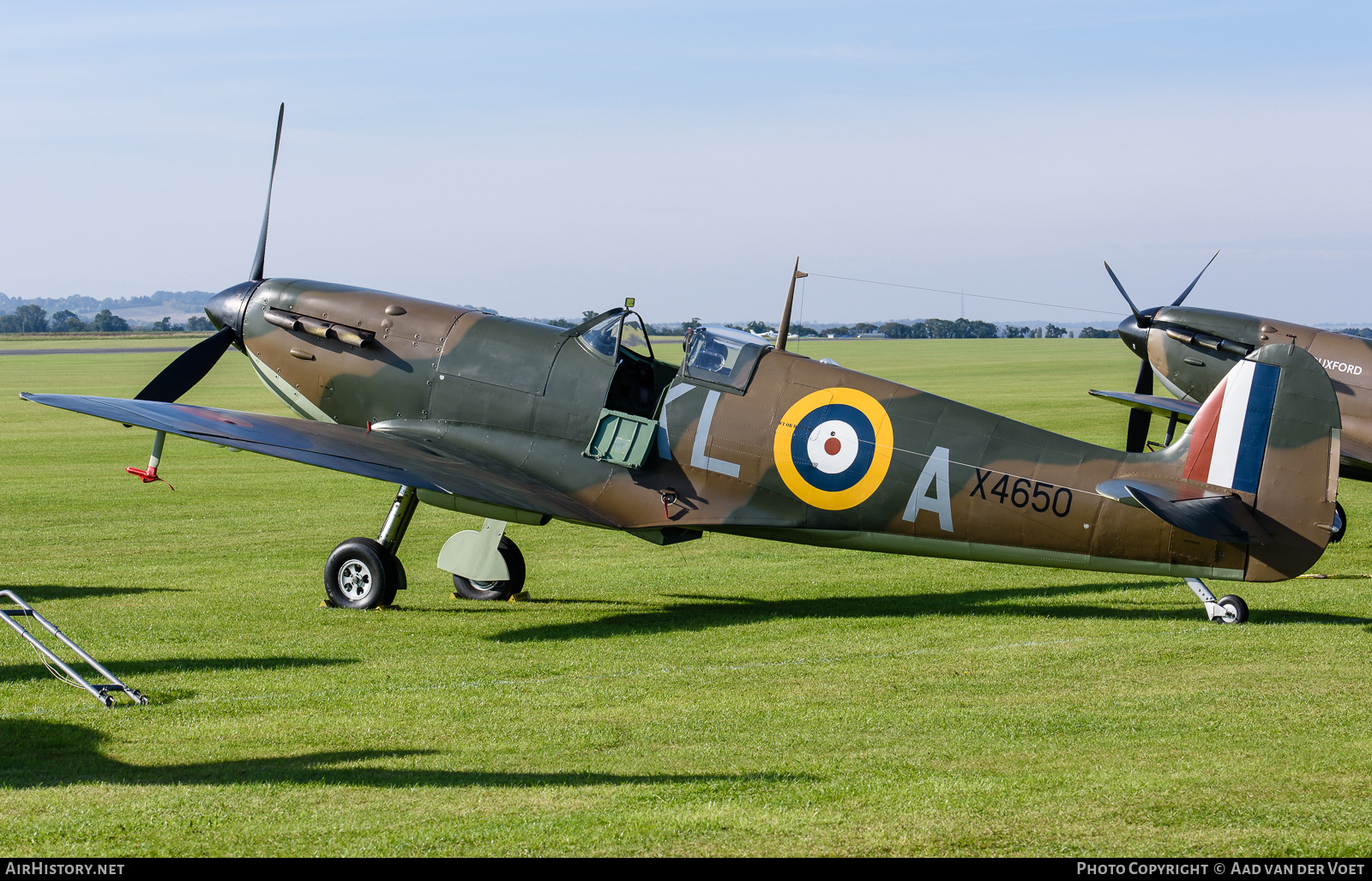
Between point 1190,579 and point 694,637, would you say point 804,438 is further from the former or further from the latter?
point 1190,579

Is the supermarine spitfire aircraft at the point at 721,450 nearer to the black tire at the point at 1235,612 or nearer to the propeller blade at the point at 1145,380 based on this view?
the black tire at the point at 1235,612

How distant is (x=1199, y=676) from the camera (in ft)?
25.6

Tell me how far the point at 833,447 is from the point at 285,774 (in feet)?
17.3

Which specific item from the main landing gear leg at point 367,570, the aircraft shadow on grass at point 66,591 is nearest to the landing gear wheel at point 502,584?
the main landing gear leg at point 367,570

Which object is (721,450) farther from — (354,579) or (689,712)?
(689,712)

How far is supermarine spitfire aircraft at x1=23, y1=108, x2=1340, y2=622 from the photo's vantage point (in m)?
9.05

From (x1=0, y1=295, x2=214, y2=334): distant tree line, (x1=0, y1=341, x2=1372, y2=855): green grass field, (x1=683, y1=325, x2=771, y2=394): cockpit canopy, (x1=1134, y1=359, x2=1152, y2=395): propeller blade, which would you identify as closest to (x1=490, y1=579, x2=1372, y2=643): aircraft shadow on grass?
(x1=0, y1=341, x2=1372, y2=855): green grass field

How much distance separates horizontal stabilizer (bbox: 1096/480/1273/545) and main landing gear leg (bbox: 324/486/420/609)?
18.3ft

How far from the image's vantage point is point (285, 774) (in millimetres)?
5812

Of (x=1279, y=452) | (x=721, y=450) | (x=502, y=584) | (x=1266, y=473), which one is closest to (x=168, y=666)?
(x=502, y=584)

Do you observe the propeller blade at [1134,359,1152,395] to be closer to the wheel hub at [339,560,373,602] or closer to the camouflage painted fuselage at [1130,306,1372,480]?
the camouflage painted fuselage at [1130,306,1372,480]

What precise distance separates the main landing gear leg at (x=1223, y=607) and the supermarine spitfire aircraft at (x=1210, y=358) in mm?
5761
